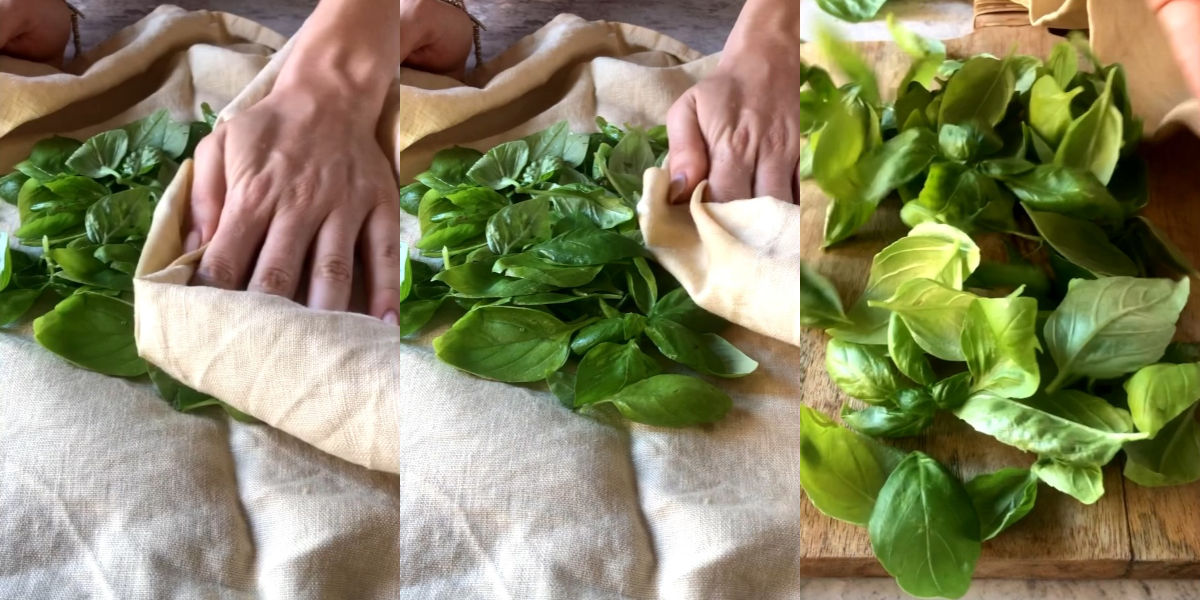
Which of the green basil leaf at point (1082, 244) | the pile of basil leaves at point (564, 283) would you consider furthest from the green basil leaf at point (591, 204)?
the green basil leaf at point (1082, 244)

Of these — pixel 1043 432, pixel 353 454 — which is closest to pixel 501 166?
pixel 353 454

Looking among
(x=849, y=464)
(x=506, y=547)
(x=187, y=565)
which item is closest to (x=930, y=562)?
(x=849, y=464)

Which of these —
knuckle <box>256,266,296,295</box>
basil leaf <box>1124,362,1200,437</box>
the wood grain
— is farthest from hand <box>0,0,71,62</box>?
basil leaf <box>1124,362,1200,437</box>

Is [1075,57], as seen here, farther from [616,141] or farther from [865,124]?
[616,141]

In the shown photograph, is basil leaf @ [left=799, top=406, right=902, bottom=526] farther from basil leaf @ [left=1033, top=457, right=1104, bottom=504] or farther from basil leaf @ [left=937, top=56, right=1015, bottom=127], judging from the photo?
basil leaf @ [left=937, top=56, right=1015, bottom=127]

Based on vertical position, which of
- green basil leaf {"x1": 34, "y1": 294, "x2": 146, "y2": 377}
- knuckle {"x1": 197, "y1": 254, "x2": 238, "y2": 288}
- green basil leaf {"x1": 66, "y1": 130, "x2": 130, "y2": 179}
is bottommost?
green basil leaf {"x1": 34, "y1": 294, "x2": 146, "y2": 377}
